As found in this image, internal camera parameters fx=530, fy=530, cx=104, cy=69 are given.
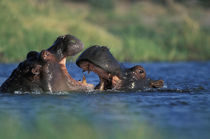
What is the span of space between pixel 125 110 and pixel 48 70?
1431 millimetres

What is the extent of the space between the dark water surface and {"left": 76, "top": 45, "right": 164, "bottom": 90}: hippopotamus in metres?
0.13

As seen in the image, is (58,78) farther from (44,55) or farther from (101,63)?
(101,63)

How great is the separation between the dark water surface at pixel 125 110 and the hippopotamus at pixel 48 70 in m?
0.14

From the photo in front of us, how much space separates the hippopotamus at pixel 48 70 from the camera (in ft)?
24.7

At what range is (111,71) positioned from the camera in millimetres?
7770

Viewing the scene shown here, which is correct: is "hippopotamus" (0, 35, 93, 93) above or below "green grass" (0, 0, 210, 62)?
below

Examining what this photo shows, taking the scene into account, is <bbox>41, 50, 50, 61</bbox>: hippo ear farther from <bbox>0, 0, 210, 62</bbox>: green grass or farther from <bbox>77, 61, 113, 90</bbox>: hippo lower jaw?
<bbox>0, 0, 210, 62</bbox>: green grass

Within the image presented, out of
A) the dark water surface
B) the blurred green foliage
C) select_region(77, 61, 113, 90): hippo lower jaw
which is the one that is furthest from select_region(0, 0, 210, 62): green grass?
the blurred green foliage

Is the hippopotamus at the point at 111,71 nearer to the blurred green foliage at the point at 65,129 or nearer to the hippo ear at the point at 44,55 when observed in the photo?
the hippo ear at the point at 44,55

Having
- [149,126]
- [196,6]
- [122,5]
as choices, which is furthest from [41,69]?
[122,5]

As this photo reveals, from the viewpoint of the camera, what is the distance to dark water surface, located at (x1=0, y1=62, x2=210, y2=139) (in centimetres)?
557

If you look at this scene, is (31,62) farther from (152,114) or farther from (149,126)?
(149,126)

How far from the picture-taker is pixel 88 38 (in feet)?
60.3

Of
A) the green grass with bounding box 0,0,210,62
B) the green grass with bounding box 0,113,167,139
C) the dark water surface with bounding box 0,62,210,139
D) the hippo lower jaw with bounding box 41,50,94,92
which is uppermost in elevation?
the green grass with bounding box 0,0,210,62
